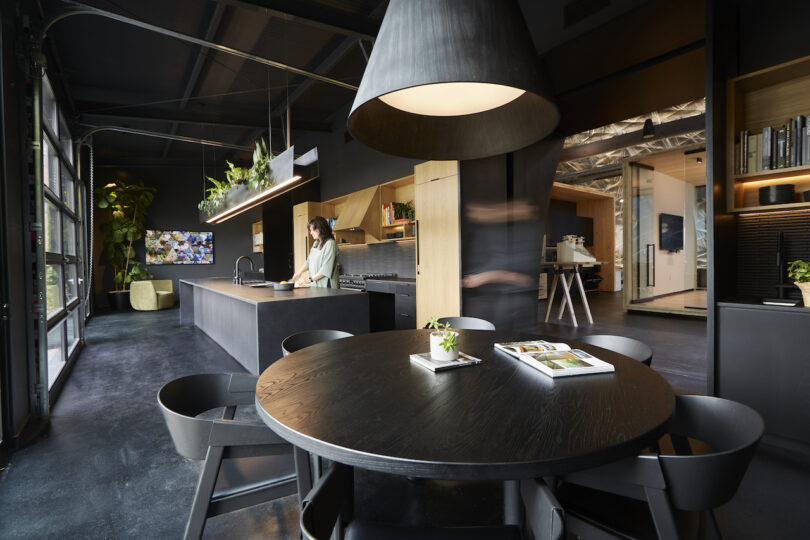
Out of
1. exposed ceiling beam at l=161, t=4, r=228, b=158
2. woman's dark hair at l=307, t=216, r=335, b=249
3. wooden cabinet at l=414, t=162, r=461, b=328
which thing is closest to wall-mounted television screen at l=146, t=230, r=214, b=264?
exposed ceiling beam at l=161, t=4, r=228, b=158

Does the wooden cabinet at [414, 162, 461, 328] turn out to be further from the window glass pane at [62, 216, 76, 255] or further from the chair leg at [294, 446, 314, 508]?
the window glass pane at [62, 216, 76, 255]

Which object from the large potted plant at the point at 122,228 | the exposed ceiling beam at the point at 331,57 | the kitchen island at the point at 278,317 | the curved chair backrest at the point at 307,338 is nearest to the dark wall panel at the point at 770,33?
the exposed ceiling beam at the point at 331,57

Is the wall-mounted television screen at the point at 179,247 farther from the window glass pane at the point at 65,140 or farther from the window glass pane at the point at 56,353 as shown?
the window glass pane at the point at 56,353

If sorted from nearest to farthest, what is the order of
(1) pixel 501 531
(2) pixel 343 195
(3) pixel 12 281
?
(1) pixel 501 531
(3) pixel 12 281
(2) pixel 343 195

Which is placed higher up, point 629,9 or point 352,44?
point 352,44

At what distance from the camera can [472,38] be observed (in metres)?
1.14

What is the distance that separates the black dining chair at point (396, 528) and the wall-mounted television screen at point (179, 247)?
11470 mm

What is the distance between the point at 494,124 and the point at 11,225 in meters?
3.04

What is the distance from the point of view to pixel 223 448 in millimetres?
1348

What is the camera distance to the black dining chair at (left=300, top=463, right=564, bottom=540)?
91 centimetres

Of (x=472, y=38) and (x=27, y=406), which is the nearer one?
(x=472, y=38)

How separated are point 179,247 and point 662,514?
1210cm

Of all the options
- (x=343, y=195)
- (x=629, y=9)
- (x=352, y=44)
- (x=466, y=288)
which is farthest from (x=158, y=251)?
(x=629, y=9)

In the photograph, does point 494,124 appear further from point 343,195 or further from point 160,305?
point 160,305
